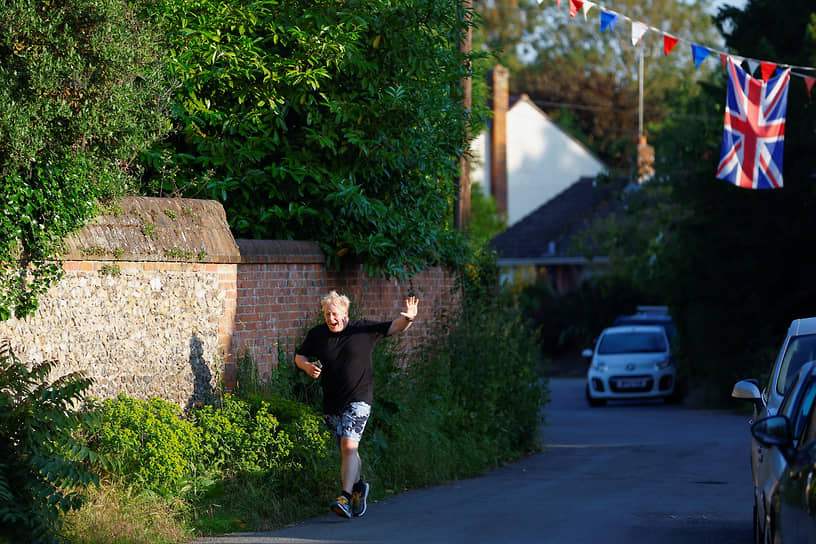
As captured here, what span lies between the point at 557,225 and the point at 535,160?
7.96m

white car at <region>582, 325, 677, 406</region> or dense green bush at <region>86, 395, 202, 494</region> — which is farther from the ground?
dense green bush at <region>86, 395, 202, 494</region>

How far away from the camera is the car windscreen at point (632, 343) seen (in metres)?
29.0

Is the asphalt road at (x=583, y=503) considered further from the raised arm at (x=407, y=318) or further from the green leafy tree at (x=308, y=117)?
the green leafy tree at (x=308, y=117)

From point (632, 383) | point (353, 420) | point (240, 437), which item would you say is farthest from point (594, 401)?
point (240, 437)

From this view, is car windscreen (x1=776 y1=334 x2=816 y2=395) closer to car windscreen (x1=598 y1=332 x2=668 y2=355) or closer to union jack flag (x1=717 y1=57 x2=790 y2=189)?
union jack flag (x1=717 y1=57 x2=790 y2=189)

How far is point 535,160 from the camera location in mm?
60969

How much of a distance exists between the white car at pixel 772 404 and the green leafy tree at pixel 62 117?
17.0 ft

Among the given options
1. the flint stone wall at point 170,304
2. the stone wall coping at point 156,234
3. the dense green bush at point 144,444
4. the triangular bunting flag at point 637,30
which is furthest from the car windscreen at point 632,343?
the dense green bush at point 144,444

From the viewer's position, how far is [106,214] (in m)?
9.96

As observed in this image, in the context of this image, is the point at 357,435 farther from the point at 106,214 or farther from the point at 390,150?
the point at 390,150

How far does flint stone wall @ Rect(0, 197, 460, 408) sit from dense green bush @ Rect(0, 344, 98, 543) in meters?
0.54

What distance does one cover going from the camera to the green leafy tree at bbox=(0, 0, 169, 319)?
889cm

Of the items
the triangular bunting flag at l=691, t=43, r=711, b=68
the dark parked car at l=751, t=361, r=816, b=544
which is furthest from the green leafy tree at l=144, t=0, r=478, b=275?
the dark parked car at l=751, t=361, r=816, b=544

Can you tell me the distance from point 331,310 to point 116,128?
Answer: 2388 millimetres
